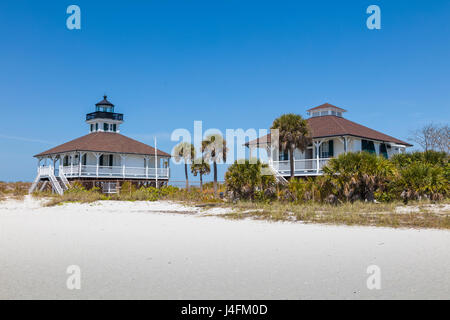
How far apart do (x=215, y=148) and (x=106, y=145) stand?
37.5 ft

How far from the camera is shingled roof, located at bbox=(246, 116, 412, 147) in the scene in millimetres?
30203

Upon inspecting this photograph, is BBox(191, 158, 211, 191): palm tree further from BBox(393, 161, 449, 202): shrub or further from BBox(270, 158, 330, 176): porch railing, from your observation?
BBox(393, 161, 449, 202): shrub

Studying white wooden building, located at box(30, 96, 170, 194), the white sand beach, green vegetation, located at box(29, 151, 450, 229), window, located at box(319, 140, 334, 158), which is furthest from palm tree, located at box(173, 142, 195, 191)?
the white sand beach

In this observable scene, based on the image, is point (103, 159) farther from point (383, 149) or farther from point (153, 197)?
point (383, 149)

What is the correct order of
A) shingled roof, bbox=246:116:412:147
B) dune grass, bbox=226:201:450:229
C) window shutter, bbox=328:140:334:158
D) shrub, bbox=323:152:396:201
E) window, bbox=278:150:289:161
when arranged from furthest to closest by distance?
window, bbox=278:150:289:161 → window shutter, bbox=328:140:334:158 → shingled roof, bbox=246:116:412:147 → shrub, bbox=323:152:396:201 → dune grass, bbox=226:201:450:229

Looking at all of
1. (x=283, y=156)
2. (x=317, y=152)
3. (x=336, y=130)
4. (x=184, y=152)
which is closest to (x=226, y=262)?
(x=317, y=152)

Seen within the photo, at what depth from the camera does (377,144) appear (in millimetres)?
33438

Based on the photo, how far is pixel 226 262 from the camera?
23.8 ft

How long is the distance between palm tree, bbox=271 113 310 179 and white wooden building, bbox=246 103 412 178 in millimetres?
2884

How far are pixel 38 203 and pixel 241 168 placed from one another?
492 inches

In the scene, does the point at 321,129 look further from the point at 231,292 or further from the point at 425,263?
the point at 231,292

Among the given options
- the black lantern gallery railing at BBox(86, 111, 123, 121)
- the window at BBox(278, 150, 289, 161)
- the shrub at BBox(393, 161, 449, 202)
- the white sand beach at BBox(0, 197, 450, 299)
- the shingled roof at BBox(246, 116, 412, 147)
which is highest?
the black lantern gallery railing at BBox(86, 111, 123, 121)

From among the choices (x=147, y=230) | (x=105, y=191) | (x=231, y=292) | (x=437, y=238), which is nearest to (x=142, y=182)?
(x=105, y=191)

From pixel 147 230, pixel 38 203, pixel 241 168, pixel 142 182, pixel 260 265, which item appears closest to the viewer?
pixel 260 265
